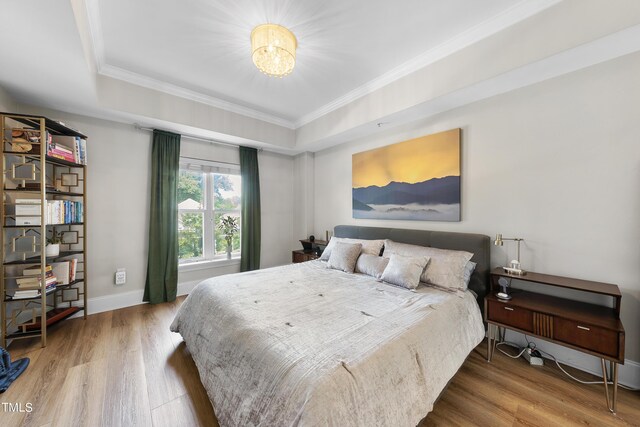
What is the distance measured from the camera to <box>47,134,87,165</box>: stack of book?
2430 millimetres

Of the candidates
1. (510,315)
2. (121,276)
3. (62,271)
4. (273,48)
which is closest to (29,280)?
(62,271)

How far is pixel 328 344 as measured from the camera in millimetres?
1286

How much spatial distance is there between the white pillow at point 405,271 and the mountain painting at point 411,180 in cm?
75

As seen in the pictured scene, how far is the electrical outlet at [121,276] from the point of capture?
3.12m

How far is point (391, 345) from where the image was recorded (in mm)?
1305

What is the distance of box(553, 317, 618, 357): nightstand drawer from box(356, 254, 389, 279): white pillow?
136 cm

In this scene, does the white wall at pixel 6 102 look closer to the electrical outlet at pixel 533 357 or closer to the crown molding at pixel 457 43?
the crown molding at pixel 457 43

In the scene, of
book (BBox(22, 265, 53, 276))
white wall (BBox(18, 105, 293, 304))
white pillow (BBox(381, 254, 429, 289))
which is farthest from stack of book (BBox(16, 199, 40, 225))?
white pillow (BBox(381, 254, 429, 289))

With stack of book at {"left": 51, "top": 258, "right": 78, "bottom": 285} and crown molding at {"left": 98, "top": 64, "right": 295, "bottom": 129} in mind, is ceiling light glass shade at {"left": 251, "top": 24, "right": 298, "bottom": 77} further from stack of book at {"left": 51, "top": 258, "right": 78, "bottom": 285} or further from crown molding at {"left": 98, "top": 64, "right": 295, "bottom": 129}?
stack of book at {"left": 51, "top": 258, "right": 78, "bottom": 285}

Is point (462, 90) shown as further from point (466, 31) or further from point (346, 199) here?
point (346, 199)

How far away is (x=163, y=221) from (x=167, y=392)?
228cm

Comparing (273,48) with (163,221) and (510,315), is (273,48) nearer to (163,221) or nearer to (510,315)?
(163,221)

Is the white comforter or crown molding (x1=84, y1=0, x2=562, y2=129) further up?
crown molding (x1=84, y1=0, x2=562, y2=129)

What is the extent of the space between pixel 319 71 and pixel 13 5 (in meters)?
2.19
